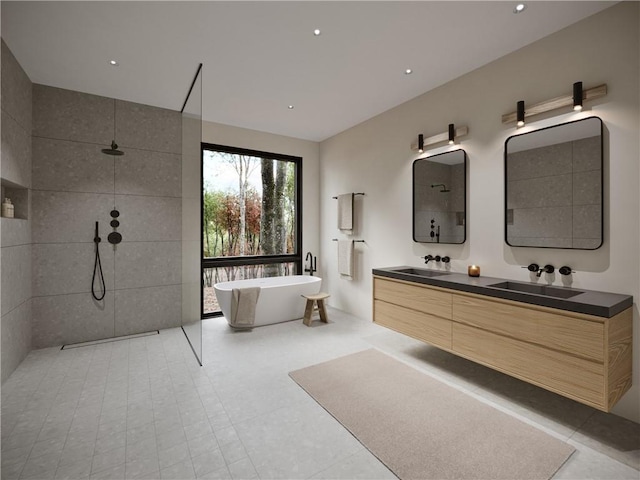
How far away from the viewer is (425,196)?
3488 millimetres

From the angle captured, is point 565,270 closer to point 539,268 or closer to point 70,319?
point 539,268

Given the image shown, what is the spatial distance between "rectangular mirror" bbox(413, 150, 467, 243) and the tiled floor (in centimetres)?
127

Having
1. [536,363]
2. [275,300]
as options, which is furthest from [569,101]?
[275,300]

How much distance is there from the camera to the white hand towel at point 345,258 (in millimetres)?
4492

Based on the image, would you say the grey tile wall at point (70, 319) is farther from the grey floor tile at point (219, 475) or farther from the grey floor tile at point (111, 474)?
the grey floor tile at point (219, 475)

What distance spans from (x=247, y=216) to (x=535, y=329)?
389cm

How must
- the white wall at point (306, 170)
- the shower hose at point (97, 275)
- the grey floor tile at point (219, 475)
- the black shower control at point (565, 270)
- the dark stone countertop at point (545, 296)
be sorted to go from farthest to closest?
the white wall at point (306, 170) → the shower hose at point (97, 275) → the black shower control at point (565, 270) → the dark stone countertop at point (545, 296) → the grey floor tile at point (219, 475)

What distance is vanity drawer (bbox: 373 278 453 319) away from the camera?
2.68m

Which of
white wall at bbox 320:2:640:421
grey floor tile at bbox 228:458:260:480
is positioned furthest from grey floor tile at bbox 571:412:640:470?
grey floor tile at bbox 228:458:260:480

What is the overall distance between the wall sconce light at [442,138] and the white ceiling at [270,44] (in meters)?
0.52

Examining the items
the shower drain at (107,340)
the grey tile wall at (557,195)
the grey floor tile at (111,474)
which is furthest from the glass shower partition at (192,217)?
the grey tile wall at (557,195)

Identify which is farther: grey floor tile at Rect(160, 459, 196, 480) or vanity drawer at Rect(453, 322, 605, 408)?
vanity drawer at Rect(453, 322, 605, 408)

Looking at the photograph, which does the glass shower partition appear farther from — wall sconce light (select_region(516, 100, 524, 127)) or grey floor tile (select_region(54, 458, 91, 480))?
wall sconce light (select_region(516, 100, 524, 127))

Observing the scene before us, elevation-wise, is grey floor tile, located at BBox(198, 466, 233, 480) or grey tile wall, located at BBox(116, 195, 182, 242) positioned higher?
grey tile wall, located at BBox(116, 195, 182, 242)
